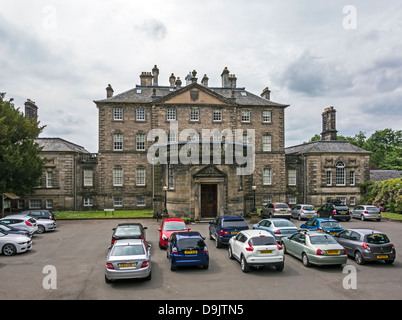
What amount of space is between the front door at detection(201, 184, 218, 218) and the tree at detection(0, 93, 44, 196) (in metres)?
17.2

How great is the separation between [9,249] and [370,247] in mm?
18440

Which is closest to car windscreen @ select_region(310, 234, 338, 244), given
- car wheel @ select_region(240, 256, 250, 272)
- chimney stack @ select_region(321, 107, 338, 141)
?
car wheel @ select_region(240, 256, 250, 272)

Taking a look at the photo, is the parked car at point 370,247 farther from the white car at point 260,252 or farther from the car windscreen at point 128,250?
the car windscreen at point 128,250

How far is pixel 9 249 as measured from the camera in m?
16.0

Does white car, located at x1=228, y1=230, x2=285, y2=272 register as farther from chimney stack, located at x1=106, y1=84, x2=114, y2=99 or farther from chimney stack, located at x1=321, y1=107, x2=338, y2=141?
chimney stack, located at x1=321, y1=107, x2=338, y2=141

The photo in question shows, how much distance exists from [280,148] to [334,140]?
9178 mm

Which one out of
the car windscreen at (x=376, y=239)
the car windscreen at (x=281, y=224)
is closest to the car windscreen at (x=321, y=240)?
the car windscreen at (x=376, y=239)

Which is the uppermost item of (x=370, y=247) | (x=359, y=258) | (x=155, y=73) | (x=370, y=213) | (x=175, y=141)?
(x=155, y=73)

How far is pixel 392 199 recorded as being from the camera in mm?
34219

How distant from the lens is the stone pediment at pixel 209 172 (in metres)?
27.1

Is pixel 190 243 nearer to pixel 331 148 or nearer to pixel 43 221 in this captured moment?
pixel 43 221

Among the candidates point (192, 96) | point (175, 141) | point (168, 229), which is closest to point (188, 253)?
point (168, 229)
